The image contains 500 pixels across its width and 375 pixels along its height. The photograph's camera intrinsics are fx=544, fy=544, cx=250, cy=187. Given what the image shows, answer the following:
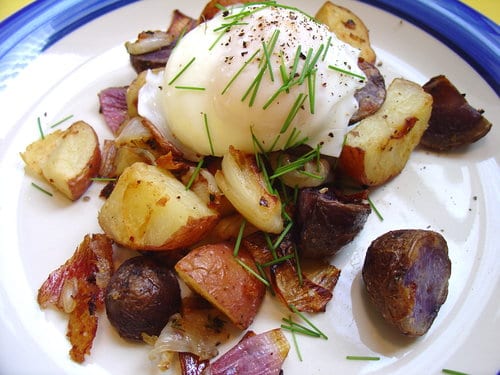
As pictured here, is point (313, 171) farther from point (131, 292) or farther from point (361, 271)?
point (131, 292)

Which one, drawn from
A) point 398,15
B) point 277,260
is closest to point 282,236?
point 277,260

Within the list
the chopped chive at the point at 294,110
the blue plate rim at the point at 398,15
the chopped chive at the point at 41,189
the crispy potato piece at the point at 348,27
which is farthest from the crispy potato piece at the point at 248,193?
the blue plate rim at the point at 398,15

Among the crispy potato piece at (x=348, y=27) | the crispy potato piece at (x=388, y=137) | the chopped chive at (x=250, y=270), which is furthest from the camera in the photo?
the crispy potato piece at (x=348, y=27)

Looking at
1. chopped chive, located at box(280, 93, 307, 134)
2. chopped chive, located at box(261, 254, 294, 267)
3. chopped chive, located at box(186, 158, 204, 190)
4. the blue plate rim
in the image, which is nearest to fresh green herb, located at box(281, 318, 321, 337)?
chopped chive, located at box(261, 254, 294, 267)

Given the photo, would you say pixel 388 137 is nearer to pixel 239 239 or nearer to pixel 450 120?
pixel 450 120

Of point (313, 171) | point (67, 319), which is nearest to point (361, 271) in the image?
point (313, 171)

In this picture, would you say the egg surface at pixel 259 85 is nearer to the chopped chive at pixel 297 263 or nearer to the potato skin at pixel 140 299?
the chopped chive at pixel 297 263

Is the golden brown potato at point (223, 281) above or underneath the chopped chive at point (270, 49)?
underneath
